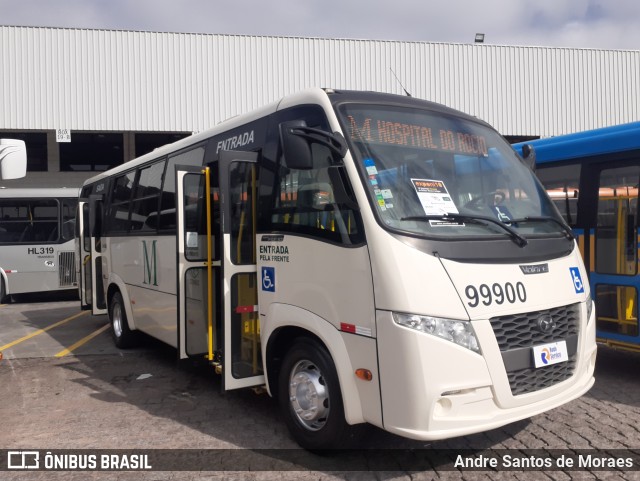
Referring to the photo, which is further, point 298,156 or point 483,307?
point 298,156

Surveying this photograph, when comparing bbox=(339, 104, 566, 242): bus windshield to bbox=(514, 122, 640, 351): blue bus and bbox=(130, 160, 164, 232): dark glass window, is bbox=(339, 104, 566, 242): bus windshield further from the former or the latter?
bbox=(130, 160, 164, 232): dark glass window

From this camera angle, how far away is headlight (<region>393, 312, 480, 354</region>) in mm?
3320

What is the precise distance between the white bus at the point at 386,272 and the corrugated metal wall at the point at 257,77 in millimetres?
13326

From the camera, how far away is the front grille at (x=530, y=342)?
3.54m

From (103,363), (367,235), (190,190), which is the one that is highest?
(190,190)

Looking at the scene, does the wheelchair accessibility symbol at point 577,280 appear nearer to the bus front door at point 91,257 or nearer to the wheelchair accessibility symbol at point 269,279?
the wheelchair accessibility symbol at point 269,279

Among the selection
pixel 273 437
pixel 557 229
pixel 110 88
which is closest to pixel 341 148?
pixel 557 229

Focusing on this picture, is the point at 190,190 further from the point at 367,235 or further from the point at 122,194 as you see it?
the point at 122,194

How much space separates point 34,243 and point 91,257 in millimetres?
5959

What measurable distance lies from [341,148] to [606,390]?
3907 millimetres

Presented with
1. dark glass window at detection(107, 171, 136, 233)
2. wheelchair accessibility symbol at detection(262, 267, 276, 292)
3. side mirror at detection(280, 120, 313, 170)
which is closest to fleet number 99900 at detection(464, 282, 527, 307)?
side mirror at detection(280, 120, 313, 170)

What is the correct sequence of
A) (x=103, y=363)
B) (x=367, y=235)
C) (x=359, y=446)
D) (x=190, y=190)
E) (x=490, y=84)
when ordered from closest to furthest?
(x=367, y=235), (x=359, y=446), (x=190, y=190), (x=103, y=363), (x=490, y=84)

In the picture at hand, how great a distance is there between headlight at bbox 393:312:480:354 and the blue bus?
3.31 meters

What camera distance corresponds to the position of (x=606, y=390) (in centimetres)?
558
